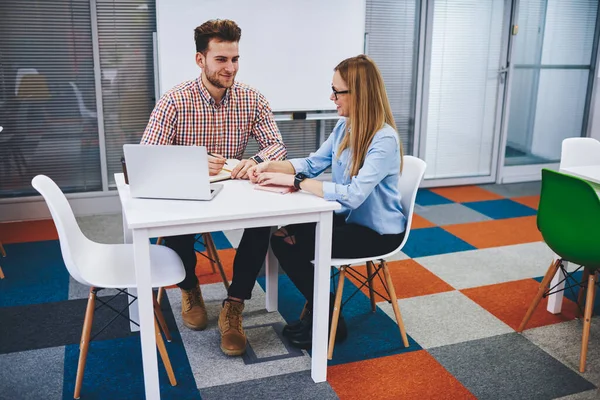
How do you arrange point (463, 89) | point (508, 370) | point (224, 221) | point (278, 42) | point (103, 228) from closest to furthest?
1. point (224, 221)
2. point (508, 370)
3. point (103, 228)
4. point (278, 42)
5. point (463, 89)

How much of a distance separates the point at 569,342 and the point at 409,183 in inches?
40.0

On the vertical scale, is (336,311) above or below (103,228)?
above

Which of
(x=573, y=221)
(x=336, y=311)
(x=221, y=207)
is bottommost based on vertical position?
(x=336, y=311)

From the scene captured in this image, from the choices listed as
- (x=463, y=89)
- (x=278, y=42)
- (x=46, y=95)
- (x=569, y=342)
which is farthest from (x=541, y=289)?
(x=46, y=95)

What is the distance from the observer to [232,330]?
247cm

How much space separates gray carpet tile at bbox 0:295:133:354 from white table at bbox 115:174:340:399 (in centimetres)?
71

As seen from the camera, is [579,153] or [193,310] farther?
[579,153]

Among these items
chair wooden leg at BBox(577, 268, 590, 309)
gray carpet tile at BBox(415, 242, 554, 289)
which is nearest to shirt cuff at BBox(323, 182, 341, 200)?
gray carpet tile at BBox(415, 242, 554, 289)

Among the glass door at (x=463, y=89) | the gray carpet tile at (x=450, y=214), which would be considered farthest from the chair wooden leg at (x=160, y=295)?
the glass door at (x=463, y=89)

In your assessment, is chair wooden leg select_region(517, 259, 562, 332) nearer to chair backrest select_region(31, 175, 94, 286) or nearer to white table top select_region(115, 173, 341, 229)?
white table top select_region(115, 173, 341, 229)

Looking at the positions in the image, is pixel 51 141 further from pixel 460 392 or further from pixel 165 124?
pixel 460 392

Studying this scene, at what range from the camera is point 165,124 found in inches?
103

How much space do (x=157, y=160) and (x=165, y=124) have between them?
660 mm

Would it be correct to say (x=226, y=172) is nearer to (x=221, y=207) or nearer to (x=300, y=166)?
(x=300, y=166)
